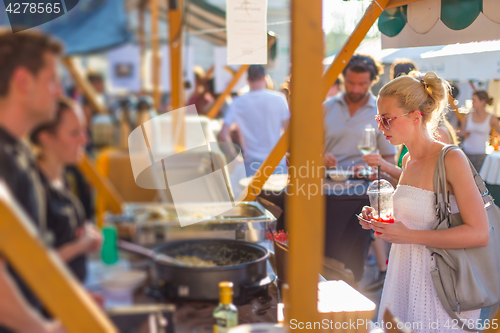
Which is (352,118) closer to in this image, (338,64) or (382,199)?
(338,64)

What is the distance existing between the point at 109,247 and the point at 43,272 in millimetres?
226

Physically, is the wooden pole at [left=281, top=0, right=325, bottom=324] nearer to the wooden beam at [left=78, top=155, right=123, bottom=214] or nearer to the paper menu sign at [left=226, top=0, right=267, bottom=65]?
the wooden beam at [left=78, top=155, right=123, bottom=214]

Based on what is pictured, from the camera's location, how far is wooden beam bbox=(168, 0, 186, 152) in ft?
10.3

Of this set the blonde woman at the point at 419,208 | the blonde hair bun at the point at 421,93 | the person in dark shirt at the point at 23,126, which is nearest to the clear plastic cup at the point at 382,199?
the blonde woman at the point at 419,208

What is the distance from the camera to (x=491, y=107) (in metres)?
7.15

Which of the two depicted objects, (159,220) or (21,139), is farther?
(159,220)

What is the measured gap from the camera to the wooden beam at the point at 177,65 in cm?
312

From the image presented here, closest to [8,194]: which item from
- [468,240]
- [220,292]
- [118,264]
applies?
[118,264]

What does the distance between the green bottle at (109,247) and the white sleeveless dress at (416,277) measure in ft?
4.70

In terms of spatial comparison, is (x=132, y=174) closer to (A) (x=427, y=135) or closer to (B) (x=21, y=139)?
(B) (x=21, y=139)

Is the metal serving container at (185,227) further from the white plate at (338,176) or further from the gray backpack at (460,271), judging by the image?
the white plate at (338,176)

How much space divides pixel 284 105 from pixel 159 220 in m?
3.45

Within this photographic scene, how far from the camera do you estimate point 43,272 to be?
0.99 m

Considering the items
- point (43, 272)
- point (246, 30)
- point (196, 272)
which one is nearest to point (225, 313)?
point (196, 272)
